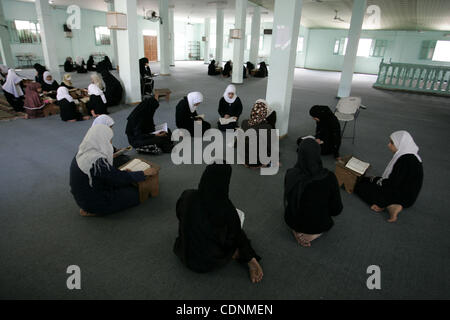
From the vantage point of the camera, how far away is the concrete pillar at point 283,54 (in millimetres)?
4242

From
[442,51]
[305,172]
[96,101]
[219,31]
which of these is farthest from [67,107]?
[442,51]

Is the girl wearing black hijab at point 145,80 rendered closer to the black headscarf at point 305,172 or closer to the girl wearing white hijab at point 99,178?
the girl wearing white hijab at point 99,178

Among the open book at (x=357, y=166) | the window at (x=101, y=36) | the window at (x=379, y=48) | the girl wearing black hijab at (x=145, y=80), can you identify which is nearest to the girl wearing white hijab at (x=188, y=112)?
the open book at (x=357, y=166)

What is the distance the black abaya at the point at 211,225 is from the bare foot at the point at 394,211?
5.36 feet

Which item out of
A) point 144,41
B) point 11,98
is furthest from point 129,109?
point 144,41

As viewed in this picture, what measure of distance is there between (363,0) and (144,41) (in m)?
14.1

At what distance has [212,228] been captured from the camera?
1827 millimetres

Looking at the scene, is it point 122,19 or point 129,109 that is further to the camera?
point 129,109

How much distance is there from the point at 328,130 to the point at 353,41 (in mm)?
5701

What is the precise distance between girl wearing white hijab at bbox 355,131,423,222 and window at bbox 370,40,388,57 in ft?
56.1

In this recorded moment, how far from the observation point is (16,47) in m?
12.9

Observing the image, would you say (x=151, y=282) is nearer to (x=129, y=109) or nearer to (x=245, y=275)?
(x=245, y=275)

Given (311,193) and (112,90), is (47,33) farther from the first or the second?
(311,193)

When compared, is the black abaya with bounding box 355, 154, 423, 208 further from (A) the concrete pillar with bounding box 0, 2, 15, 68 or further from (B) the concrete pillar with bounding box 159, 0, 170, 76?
(A) the concrete pillar with bounding box 0, 2, 15, 68
